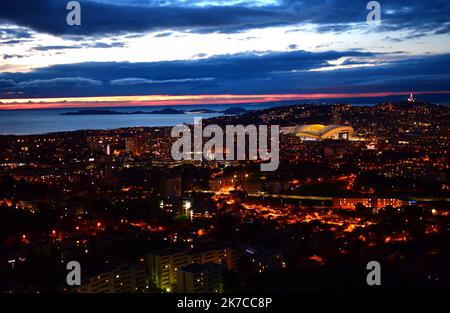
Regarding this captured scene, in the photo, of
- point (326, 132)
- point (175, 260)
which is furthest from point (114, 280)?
point (326, 132)

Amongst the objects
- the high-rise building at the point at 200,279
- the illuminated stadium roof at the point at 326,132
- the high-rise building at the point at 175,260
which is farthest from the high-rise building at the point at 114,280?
the illuminated stadium roof at the point at 326,132

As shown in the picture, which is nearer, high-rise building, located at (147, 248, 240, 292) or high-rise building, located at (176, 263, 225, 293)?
high-rise building, located at (176, 263, 225, 293)

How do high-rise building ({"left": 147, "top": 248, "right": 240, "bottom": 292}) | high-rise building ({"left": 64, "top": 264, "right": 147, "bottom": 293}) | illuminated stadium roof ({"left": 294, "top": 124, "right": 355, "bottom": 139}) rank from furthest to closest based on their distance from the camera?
illuminated stadium roof ({"left": 294, "top": 124, "right": 355, "bottom": 139})
high-rise building ({"left": 147, "top": 248, "right": 240, "bottom": 292})
high-rise building ({"left": 64, "top": 264, "right": 147, "bottom": 293})

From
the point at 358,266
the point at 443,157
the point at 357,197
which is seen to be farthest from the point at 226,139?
the point at 358,266

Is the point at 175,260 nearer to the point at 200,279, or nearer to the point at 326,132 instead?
the point at 200,279

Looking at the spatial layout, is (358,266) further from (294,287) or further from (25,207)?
(25,207)

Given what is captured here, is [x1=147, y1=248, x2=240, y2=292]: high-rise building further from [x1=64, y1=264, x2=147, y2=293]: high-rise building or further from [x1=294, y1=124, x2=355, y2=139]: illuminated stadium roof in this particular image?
[x1=294, y1=124, x2=355, y2=139]: illuminated stadium roof

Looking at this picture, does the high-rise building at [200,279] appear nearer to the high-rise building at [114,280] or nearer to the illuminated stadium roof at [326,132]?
the high-rise building at [114,280]

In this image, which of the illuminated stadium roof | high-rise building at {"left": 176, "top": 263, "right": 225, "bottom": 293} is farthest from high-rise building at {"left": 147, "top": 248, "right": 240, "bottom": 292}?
the illuminated stadium roof
